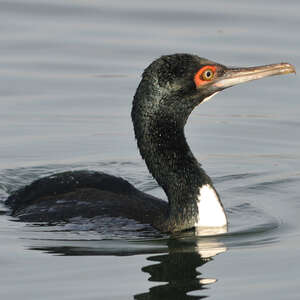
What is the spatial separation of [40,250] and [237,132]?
15.3 feet

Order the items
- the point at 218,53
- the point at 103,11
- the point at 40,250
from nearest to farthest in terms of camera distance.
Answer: the point at 40,250 → the point at 218,53 → the point at 103,11

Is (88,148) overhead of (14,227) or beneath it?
overhead

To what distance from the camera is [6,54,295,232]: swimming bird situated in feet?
34.9

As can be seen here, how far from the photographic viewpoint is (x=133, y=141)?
14367mm

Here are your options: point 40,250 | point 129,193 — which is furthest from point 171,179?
point 40,250

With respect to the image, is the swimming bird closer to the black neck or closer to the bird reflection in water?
the black neck

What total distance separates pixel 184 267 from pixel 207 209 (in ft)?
3.12

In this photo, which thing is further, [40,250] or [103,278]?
[40,250]

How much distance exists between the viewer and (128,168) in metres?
13.5

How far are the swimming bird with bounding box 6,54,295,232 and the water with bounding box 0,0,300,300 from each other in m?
0.17

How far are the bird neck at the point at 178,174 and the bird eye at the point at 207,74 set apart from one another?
0.40m

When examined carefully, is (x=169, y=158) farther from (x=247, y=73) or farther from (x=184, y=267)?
(x=184, y=267)

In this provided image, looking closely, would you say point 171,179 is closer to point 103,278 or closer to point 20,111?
point 103,278

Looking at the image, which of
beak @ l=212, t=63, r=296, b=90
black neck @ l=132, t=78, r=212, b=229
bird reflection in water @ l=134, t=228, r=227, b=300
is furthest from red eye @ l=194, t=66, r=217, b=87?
bird reflection in water @ l=134, t=228, r=227, b=300
